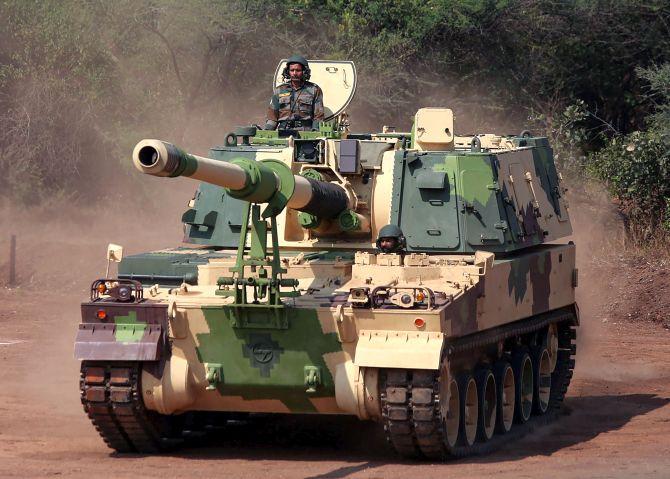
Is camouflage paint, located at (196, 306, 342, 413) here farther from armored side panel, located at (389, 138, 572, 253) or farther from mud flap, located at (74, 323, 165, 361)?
armored side panel, located at (389, 138, 572, 253)

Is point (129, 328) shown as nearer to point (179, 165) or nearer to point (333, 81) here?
point (179, 165)

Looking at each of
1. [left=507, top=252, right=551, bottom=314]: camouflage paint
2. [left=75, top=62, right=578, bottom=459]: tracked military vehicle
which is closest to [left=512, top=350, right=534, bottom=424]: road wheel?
[left=75, top=62, right=578, bottom=459]: tracked military vehicle

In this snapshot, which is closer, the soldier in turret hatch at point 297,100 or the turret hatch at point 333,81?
the soldier in turret hatch at point 297,100

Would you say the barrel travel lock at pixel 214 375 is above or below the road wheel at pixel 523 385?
below

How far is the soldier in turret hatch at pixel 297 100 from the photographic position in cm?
1745

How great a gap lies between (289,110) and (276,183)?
4.80 meters

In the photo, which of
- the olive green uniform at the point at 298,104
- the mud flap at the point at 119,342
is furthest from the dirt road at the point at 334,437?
the olive green uniform at the point at 298,104

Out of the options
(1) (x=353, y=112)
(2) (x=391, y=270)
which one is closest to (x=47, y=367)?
(2) (x=391, y=270)

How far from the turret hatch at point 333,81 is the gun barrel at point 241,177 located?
3.32 m

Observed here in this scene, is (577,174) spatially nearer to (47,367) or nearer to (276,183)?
(47,367)

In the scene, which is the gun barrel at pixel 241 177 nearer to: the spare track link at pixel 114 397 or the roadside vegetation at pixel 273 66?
the spare track link at pixel 114 397

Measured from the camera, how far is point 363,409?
13.2m

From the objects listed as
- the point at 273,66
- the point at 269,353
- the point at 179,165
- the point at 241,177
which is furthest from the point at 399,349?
the point at 273,66

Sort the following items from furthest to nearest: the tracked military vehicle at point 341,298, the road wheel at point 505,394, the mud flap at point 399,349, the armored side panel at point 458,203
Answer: the road wheel at point 505,394 → the armored side panel at point 458,203 → the tracked military vehicle at point 341,298 → the mud flap at point 399,349
